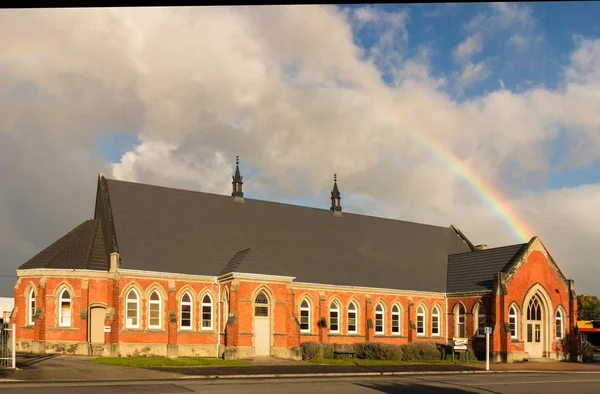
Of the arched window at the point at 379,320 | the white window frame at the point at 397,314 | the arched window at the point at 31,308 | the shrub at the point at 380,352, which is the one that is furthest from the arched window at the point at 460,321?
the arched window at the point at 31,308

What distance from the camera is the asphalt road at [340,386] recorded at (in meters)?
21.6

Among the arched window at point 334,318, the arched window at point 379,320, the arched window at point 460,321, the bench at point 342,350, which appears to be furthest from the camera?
the arched window at point 460,321

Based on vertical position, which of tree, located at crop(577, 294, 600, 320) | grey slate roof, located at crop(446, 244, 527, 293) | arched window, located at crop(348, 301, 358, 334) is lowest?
tree, located at crop(577, 294, 600, 320)

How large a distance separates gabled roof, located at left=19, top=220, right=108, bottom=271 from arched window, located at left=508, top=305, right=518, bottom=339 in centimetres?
2756

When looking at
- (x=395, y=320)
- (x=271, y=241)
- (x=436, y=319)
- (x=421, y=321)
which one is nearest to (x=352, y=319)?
(x=395, y=320)

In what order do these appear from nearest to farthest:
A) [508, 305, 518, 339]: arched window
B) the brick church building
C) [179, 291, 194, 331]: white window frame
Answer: the brick church building → [179, 291, 194, 331]: white window frame → [508, 305, 518, 339]: arched window

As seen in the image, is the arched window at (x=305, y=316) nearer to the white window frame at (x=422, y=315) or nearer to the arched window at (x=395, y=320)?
the arched window at (x=395, y=320)

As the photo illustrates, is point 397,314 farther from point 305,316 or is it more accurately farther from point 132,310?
point 132,310

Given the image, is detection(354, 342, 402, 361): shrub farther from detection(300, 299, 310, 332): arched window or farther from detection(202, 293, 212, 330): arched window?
detection(202, 293, 212, 330): arched window

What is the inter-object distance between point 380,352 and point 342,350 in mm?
2487

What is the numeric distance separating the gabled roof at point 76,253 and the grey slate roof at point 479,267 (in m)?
26.4

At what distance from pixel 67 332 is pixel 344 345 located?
692 inches

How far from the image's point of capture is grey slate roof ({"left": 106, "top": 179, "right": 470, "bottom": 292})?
43.2 meters

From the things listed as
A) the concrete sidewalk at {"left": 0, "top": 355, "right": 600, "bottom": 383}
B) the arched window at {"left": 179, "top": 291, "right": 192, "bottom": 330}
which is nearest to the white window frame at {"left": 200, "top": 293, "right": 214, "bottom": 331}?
the arched window at {"left": 179, "top": 291, "right": 192, "bottom": 330}
